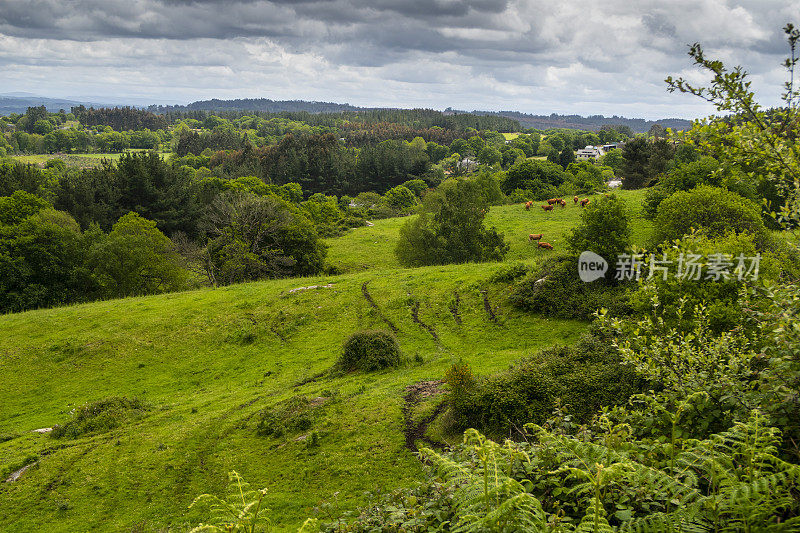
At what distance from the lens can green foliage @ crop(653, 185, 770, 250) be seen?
28625mm

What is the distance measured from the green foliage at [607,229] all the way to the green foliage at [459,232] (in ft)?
48.4

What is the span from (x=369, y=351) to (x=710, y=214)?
75.1 feet

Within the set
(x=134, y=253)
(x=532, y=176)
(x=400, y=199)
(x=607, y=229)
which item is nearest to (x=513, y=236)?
(x=607, y=229)

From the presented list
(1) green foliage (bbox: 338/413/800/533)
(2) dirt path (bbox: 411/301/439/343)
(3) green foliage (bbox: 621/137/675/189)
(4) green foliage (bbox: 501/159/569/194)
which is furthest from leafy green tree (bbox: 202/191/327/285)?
(3) green foliage (bbox: 621/137/675/189)

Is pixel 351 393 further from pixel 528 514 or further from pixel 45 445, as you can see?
pixel 528 514

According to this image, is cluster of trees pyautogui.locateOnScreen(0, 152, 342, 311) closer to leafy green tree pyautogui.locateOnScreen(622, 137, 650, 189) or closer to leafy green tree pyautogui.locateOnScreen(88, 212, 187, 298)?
leafy green tree pyautogui.locateOnScreen(88, 212, 187, 298)

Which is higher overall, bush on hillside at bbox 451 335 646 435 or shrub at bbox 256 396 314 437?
bush on hillside at bbox 451 335 646 435

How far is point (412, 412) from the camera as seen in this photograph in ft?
59.2

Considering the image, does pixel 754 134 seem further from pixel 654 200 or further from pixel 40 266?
pixel 40 266

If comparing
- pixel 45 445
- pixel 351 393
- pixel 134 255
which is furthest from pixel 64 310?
pixel 351 393

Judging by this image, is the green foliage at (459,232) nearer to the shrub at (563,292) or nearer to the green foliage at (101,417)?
the shrub at (563,292)

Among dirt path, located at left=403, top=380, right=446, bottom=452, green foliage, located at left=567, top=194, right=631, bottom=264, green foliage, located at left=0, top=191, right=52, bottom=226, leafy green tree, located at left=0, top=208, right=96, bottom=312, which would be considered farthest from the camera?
green foliage, located at left=0, top=191, right=52, bottom=226

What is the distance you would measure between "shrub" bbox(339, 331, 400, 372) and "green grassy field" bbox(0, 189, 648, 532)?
81 cm

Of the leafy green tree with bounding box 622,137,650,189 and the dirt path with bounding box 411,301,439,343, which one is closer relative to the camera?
the dirt path with bounding box 411,301,439,343
